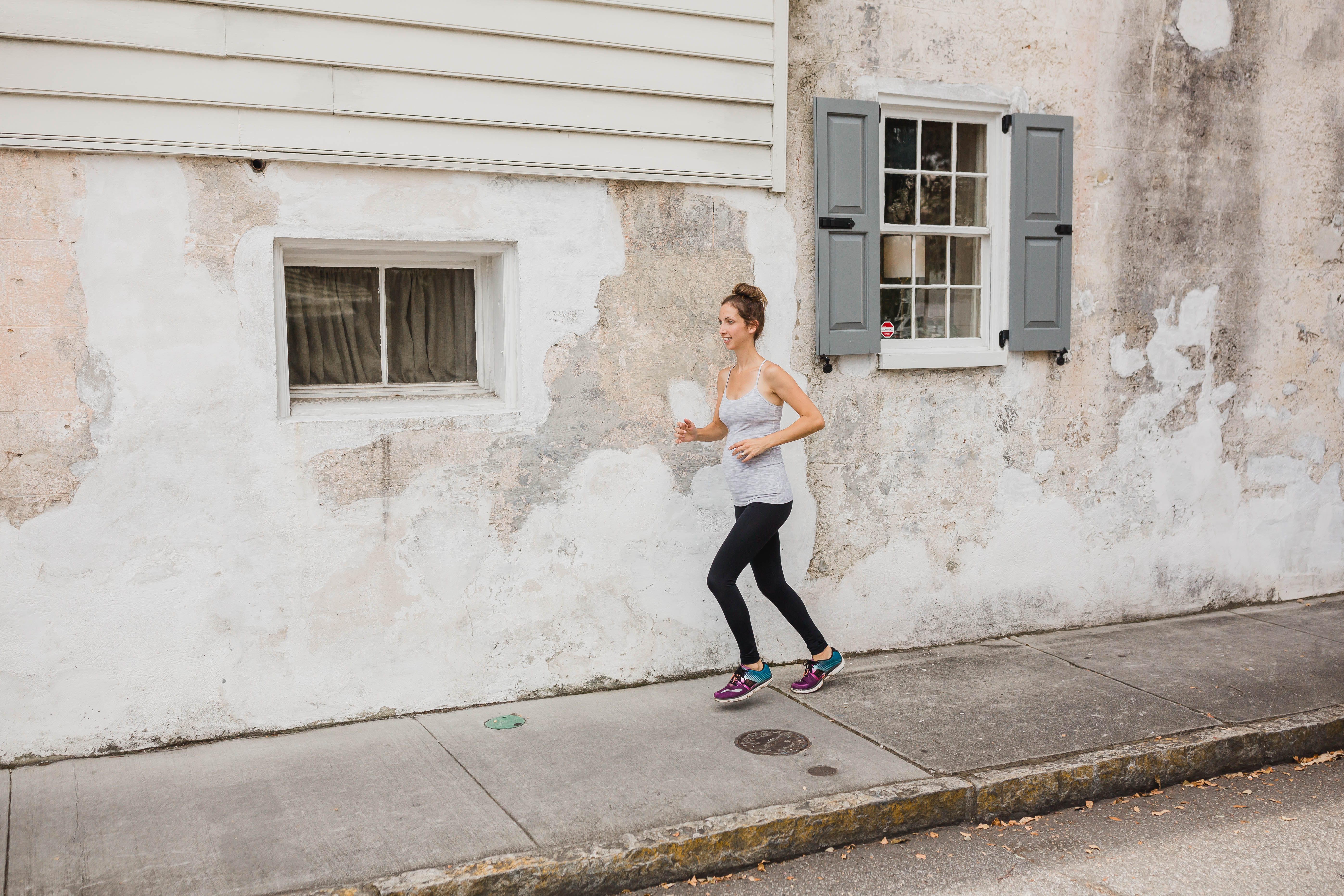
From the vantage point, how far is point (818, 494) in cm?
610

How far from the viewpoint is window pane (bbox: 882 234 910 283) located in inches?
251

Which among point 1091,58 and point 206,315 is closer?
point 206,315

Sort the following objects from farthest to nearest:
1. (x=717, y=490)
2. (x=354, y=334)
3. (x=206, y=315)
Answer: (x=717, y=490) → (x=354, y=334) → (x=206, y=315)

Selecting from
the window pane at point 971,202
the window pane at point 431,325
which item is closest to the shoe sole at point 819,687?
the window pane at point 431,325

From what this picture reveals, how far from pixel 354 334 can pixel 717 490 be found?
207cm

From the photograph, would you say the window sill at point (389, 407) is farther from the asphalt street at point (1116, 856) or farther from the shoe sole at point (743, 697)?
the asphalt street at point (1116, 856)

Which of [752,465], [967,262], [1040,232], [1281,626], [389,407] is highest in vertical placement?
[1040,232]

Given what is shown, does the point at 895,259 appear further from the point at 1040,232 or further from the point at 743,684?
the point at 743,684

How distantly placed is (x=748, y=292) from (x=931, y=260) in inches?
71.0

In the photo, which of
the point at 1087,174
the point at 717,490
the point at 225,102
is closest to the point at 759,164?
the point at 717,490

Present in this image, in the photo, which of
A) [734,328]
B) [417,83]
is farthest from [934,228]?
[417,83]

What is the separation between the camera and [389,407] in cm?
531

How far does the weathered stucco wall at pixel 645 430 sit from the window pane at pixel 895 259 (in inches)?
23.7

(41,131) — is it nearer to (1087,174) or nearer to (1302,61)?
(1087,174)
